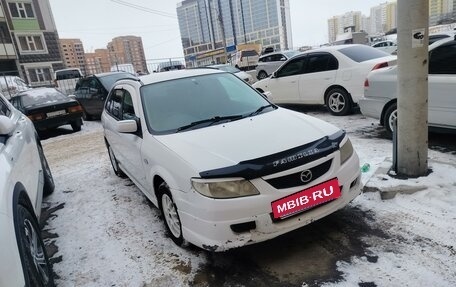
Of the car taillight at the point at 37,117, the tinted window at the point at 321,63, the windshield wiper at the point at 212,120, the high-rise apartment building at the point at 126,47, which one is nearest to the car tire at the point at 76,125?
the car taillight at the point at 37,117

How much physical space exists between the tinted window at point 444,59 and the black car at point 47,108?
8.80 meters

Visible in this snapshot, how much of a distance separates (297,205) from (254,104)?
160 centimetres

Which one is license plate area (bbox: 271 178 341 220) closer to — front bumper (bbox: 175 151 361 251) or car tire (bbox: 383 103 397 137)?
front bumper (bbox: 175 151 361 251)

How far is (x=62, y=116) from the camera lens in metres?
9.95

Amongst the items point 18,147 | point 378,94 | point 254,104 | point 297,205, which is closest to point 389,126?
point 378,94

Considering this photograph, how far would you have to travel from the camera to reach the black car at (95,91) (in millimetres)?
11484

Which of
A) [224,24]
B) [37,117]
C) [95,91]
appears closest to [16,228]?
[37,117]

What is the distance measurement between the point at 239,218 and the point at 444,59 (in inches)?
152

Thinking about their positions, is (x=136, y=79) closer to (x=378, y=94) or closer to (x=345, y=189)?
(x=345, y=189)

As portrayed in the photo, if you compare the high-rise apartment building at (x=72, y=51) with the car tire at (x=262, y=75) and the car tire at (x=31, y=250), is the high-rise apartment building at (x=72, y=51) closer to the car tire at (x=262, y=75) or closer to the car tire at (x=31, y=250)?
the car tire at (x=262, y=75)

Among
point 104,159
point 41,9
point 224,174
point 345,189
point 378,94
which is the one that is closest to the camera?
point 224,174

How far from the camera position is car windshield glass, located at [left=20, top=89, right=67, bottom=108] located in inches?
389

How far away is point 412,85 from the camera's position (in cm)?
377

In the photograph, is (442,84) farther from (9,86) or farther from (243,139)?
(9,86)
